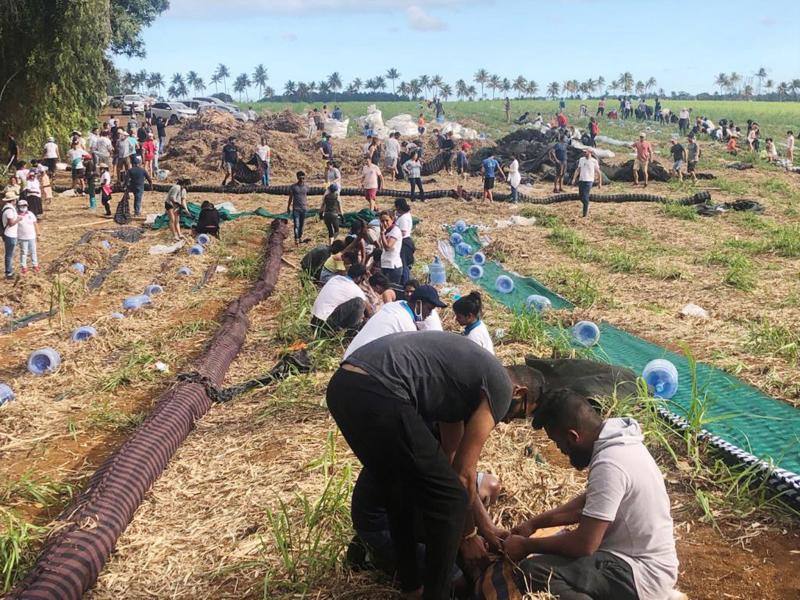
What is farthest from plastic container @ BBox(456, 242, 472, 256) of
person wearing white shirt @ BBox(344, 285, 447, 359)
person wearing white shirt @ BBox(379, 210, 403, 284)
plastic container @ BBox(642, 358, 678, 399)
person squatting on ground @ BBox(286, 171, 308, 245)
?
person wearing white shirt @ BBox(344, 285, 447, 359)

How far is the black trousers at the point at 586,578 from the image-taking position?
280 cm

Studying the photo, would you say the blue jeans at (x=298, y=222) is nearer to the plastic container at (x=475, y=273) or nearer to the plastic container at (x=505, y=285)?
the plastic container at (x=475, y=273)

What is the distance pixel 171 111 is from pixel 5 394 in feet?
111

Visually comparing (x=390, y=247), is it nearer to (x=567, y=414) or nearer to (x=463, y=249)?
(x=463, y=249)

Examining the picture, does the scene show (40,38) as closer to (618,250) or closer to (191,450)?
(618,250)

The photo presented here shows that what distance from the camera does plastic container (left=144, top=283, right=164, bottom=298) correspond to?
31.8 ft

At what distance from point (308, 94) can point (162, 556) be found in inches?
3886

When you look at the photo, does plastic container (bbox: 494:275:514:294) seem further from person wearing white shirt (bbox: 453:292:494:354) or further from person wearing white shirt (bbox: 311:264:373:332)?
person wearing white shirt (bbox: 453:292:494:354)

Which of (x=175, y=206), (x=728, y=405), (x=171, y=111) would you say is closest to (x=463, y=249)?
(x=175, y=206)

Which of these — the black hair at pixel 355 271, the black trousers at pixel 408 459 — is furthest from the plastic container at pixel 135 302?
the black trousers at pixel 408 459

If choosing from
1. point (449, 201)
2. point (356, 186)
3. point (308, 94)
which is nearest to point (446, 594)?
point (449, 201)

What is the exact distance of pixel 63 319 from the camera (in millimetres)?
8227

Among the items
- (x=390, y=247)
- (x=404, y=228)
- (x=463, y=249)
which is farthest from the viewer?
(x=463, y=249)

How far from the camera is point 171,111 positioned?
36.9 meters
